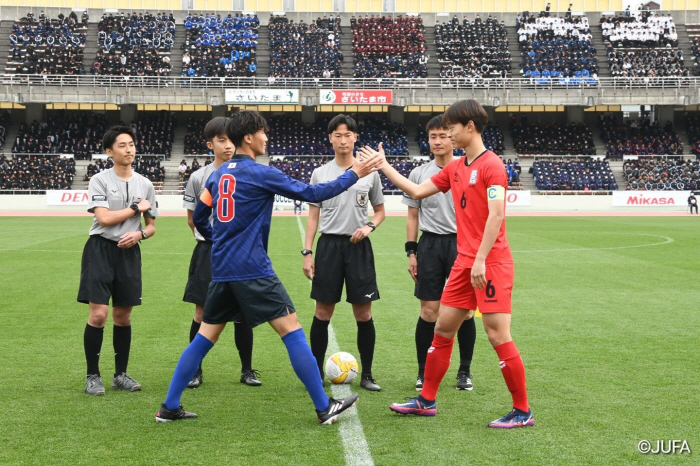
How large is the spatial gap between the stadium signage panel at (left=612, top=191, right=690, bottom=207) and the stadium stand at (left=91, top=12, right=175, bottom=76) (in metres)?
31.5

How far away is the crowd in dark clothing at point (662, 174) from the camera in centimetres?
4272

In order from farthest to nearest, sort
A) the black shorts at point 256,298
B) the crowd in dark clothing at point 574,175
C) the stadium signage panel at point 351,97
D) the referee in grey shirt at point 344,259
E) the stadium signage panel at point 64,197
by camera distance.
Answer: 1. the stadium signage panel at point 351,97
2. the crowd in dark clothing at point 574,175
3. the stadium signage panel at point 64,197
4. the referee in grey shirt at point 344,259
5. the black shorts at point 256,298

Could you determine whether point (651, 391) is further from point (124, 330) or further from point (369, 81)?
point (369, 81)

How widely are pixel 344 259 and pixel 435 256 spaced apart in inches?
31.0

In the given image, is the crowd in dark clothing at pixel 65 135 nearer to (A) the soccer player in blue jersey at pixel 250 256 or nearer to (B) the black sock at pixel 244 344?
(B) the black sock at pixel 244 344

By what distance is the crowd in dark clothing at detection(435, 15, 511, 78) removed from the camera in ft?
175

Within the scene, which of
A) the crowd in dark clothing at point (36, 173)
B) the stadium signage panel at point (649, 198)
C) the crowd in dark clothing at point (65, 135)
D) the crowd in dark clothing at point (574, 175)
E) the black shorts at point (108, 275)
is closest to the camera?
the black shorts at point (108, 275)

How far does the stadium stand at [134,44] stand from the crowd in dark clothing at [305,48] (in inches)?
306

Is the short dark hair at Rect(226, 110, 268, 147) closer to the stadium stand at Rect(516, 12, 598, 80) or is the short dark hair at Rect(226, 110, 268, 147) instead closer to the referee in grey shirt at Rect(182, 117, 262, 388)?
the referee in grey shirt at Rect(182, 117, 262, 388)

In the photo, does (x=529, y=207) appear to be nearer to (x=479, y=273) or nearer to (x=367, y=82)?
(x=367, y=82)

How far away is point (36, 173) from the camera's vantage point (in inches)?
1681

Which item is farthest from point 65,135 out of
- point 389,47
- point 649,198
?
point 649,198

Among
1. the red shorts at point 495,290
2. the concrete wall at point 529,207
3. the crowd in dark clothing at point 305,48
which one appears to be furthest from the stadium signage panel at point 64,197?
the red shorts at point 495,290

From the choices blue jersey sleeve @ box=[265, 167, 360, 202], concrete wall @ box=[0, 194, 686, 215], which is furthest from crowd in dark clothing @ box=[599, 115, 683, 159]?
blue jersey sleeve @ box=[265, 167, 360, 202]
